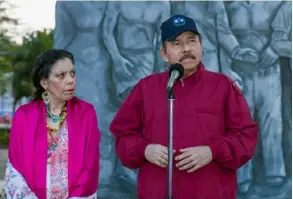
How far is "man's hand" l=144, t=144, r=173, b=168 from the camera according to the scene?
8.81ft

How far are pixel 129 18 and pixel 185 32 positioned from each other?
2.89 m

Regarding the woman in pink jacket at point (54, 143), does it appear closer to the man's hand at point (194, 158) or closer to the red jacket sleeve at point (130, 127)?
the red jacket sleeve at point (130, 127)

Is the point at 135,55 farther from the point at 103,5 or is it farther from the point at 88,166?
the point at 88,166

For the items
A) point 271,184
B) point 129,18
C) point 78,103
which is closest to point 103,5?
point 129,18

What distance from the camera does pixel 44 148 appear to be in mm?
2867

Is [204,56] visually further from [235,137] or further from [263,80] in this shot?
[235,137]

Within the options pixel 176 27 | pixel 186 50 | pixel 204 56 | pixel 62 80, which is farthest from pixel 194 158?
pixel 204 56

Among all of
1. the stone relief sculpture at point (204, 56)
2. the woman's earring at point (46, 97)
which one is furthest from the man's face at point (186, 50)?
the stone relief sculpture at point (204, 56)

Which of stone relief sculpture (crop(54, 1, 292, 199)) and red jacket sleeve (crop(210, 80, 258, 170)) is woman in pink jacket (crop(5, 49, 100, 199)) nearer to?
red jacket sleeve (crop(210, 80, 258, 170))

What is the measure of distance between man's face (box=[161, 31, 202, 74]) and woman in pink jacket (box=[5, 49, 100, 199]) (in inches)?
18.8

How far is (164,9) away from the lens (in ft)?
18.6

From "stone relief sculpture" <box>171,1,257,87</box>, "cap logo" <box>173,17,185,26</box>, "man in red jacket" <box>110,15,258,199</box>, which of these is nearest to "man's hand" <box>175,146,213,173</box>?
"man in red jacket" <box>110,15,258,199</box>

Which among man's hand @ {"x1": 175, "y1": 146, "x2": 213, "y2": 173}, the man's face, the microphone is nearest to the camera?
the microphone

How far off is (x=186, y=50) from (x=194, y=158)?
0.49m
